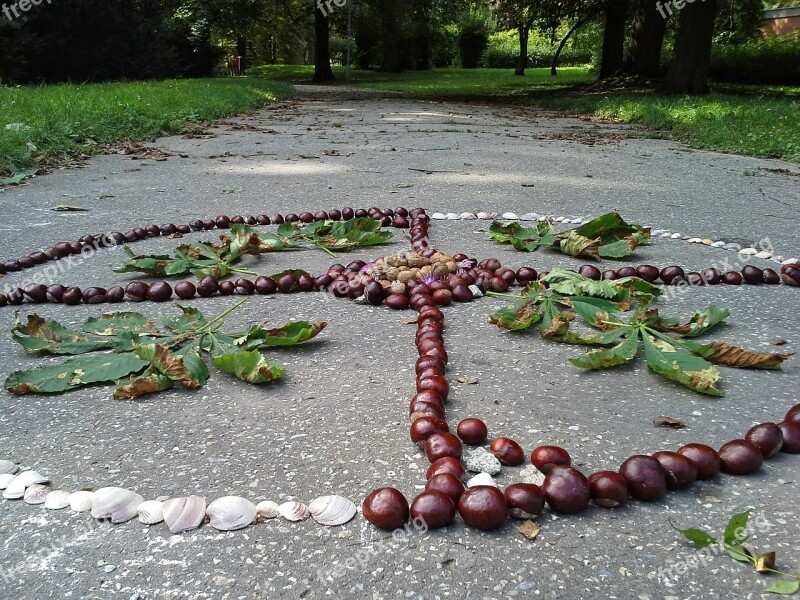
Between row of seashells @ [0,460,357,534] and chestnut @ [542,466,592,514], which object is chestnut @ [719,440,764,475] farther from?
row of seashells @ [0,460,357,534]

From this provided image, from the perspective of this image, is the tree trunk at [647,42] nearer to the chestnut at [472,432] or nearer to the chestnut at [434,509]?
the chestnut at [472,432]

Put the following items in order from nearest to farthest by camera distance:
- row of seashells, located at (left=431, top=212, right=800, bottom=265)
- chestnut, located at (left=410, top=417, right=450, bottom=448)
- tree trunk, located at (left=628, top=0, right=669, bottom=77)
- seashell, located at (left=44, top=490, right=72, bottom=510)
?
1. seashell, located at (left=44, top=490, right=72, bottom=510)
2. chestnut, located at (left=410, top=417, right=450, bottom=448)
3. row of seashells, located at (left=431, top=212, right=800, bottom=265)
4. tree trunk, located at (left=628, top=0, right=669, bottom=77)

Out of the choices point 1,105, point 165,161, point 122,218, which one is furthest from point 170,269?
point 1,105

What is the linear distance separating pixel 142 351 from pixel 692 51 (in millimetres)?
17098

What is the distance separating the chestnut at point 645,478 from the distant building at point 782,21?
41.8 m

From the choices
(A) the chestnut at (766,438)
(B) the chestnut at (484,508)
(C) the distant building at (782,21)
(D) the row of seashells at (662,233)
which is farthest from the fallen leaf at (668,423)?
(C) the distant building at (782,21)

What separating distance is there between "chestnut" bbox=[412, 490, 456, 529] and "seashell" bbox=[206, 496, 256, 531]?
0.38m

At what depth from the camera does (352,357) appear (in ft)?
8.39

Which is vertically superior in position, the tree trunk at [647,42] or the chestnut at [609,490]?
the tree trunk at [647,42]

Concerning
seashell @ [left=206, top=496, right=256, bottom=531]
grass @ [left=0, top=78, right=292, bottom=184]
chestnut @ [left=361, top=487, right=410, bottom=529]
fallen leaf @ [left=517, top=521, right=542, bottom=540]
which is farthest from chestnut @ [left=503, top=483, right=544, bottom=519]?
grass @ [left=0, top=78, right=292, bottom=184]

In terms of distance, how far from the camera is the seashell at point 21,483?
1.69m

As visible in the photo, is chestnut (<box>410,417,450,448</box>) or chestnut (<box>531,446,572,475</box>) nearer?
chestnut (<box>531,446,572,475</box>)

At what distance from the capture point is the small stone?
1.79 meters

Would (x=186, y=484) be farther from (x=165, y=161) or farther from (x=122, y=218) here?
(x=165, y=161)
